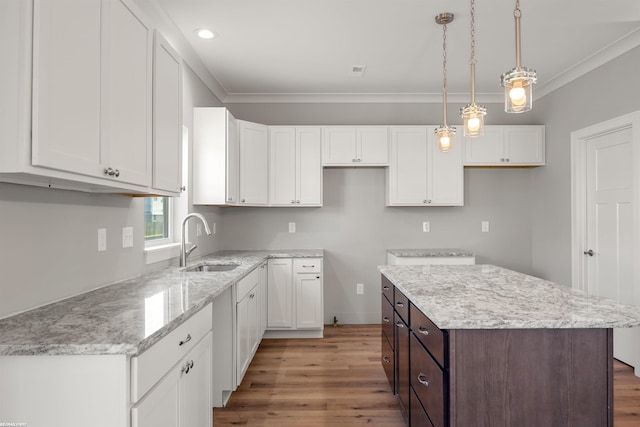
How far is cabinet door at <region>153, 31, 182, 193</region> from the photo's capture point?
75.4 inches

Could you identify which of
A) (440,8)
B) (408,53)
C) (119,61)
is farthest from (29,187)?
(408,53)

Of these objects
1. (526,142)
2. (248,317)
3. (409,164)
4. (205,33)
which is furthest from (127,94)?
(526,142)

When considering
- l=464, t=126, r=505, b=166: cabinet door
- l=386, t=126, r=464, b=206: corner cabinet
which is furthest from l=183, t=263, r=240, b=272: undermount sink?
l=464, t=126, r=505, b=166: cabinet door

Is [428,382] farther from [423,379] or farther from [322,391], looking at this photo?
[322,391]

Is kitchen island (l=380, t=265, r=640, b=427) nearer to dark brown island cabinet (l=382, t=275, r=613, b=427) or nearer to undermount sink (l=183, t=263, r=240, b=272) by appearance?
dark brown island cabinet (l=382, t=275, r=613, b=427)

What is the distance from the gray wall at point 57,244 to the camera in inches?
54.5

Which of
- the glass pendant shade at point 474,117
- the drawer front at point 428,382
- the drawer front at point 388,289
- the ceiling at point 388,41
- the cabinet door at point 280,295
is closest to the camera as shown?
the drawer front at point 428,382

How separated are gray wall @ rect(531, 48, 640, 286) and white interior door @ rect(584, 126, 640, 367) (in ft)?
0.69

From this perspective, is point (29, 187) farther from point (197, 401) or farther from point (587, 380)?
point (587, 380)

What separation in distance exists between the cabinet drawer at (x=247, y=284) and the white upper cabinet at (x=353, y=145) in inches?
61.1

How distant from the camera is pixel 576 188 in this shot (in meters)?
3.65

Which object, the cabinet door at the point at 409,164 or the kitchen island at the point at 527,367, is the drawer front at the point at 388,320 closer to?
the kitchen island at the point at 527,367

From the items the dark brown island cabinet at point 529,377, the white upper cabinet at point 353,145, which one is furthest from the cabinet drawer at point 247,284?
the dark brown island cabinet at point 529,377

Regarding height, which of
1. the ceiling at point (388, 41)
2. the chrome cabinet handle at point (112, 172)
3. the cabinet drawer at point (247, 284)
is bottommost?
the cabinet drawer at point (247, 284)
